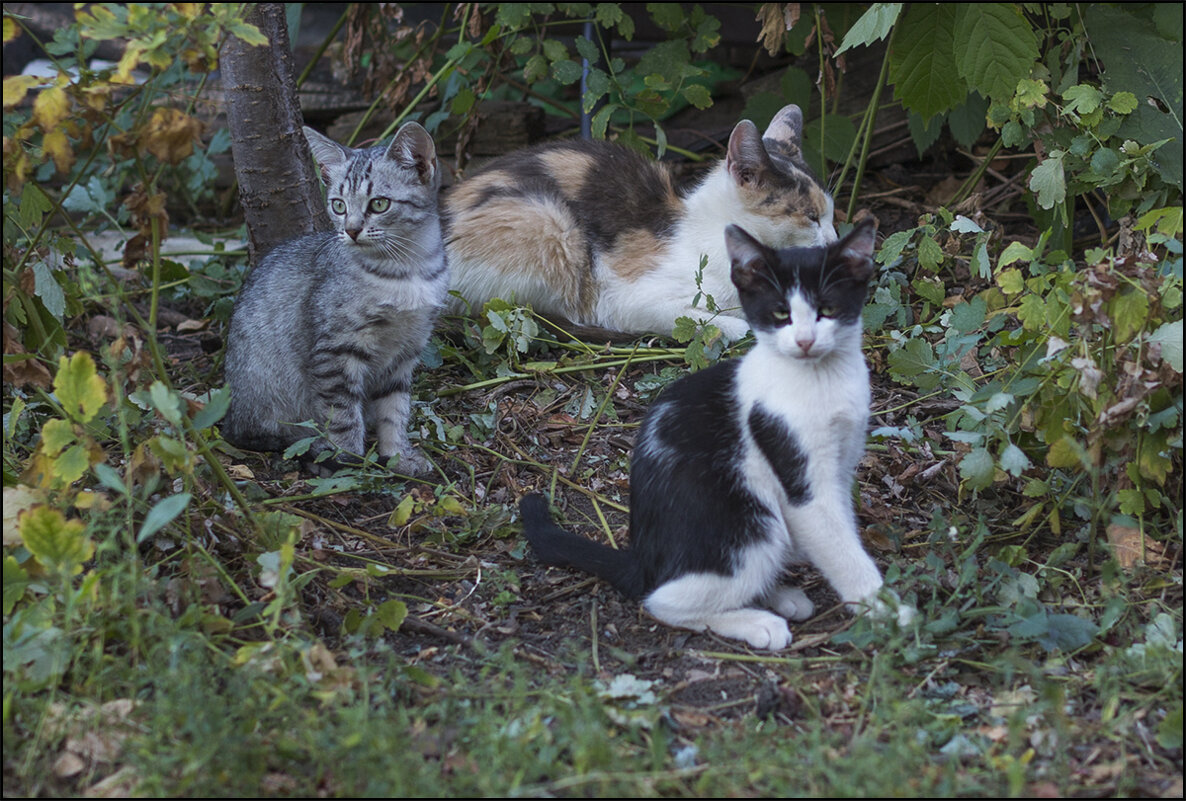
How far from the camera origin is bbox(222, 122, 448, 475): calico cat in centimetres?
353

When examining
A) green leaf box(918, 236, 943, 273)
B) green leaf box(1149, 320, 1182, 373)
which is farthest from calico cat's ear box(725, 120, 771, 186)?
green leaf box(1149, 320, 1182, 373)

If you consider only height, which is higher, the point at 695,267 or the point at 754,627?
the point at 695,267

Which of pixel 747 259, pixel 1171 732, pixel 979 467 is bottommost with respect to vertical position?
pixel 1171 732

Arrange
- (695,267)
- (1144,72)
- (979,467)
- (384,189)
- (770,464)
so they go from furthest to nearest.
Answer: (695,267), (1144,72), (384,189), (979,467), (770,464)

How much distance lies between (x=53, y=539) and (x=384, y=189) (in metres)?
1.65

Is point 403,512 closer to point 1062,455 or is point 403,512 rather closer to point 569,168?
Answer: point 1062,455

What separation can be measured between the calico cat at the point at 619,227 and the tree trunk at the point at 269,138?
625 mm

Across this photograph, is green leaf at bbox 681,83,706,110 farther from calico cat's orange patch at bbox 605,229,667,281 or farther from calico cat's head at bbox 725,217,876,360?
calico cat's head at bbox 725,217,876,360

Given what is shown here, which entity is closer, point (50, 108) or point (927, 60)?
point (50, 108)

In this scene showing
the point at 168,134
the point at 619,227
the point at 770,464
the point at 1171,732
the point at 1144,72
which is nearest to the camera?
the point at 1171,732

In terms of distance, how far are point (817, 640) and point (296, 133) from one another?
112 inches

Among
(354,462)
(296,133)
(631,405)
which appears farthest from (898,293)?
(296,133)

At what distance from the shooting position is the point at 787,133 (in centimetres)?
463

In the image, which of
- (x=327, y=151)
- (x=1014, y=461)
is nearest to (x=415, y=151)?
(x=327, y=151)
